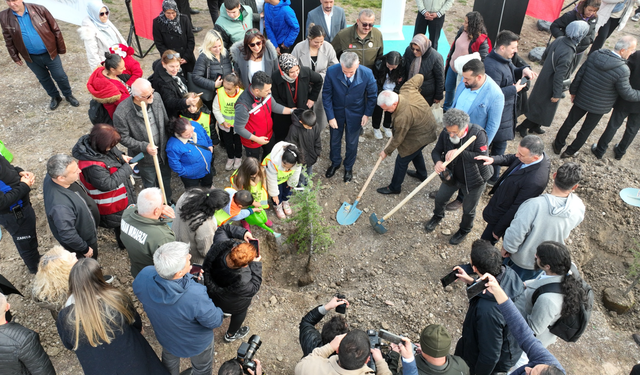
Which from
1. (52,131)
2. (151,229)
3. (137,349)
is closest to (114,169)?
(151,229)

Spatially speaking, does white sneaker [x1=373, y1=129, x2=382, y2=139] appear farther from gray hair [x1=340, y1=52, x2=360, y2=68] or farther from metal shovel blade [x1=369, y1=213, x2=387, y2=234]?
gray hair [x1=340, y1=52, x2=360, y2=68]

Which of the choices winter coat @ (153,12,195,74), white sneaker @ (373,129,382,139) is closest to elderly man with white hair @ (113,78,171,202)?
winter coat @ (153,12,195,74)

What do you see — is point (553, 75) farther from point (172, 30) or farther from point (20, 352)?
point (20, 352)

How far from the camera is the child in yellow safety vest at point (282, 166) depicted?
15.7 feet

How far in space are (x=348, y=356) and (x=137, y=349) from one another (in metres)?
1.68

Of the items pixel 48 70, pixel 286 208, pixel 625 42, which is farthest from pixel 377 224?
pixel 48 70

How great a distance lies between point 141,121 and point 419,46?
390cm

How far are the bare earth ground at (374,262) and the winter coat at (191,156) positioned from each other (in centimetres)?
107

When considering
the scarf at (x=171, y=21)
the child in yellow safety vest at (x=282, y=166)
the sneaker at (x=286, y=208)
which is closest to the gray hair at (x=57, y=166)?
the child in yellow safety vest at (x=282, y=166)

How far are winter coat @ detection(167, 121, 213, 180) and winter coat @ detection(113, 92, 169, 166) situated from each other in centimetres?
23

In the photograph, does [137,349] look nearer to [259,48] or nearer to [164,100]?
[164,100]

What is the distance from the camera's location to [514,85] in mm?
5672

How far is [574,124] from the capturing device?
6531mm

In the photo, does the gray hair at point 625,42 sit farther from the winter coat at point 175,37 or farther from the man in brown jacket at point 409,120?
the winter coat at point 175,37
